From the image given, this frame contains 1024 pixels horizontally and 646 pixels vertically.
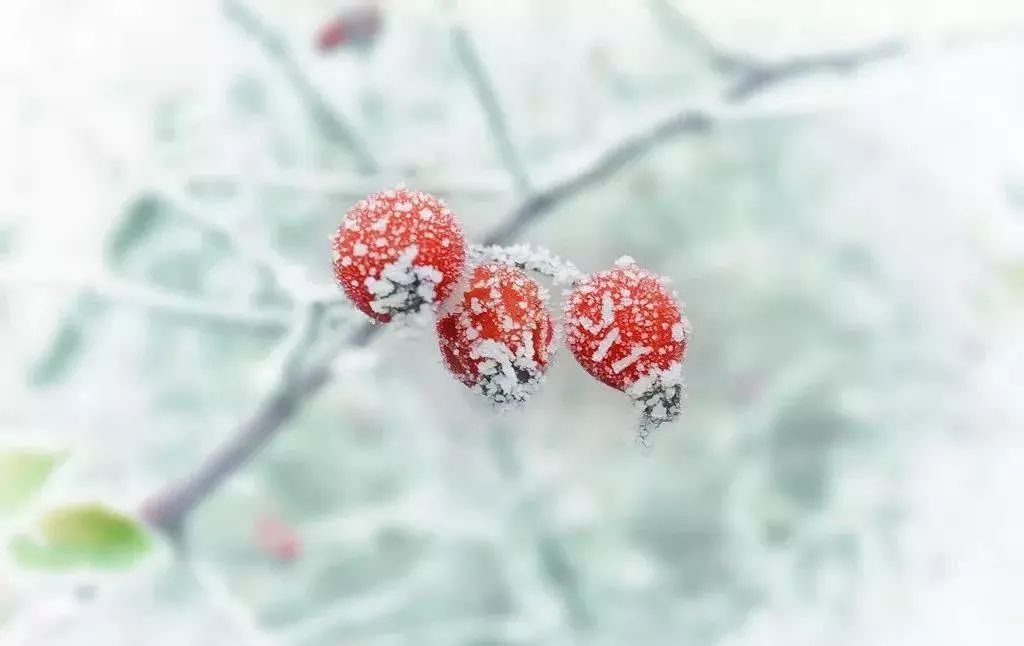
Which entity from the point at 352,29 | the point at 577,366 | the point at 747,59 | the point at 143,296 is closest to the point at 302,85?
the point at 352,29

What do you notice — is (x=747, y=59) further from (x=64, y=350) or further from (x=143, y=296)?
(x=64, y=350)

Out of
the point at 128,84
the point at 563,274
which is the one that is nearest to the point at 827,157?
the point at 128,84

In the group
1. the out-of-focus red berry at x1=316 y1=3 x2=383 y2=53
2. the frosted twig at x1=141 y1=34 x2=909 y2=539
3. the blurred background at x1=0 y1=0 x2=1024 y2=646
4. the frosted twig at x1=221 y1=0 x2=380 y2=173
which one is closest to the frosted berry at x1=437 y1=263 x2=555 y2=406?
the frosted twig at x1=141 y1=34 x2=909 y2=539

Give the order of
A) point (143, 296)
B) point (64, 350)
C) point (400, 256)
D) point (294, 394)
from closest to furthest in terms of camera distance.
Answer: point (400, 256), point (294, 394), point (143, 296), point (64, 350)

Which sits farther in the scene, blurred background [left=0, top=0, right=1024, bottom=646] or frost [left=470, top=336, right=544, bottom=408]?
blurred background [left=0, top=0, right=1024, bottom=646]

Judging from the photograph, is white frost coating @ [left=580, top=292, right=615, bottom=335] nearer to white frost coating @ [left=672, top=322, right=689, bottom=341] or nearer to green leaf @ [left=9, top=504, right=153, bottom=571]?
white frost coating @ [left=672, top=322, right=689, bottom=341]

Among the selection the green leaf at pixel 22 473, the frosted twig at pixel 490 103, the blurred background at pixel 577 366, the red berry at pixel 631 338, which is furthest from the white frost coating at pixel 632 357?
the blurred background at pixel 577 366

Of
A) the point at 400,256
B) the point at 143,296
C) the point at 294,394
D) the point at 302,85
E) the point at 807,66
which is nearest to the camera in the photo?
the point at 400,256
